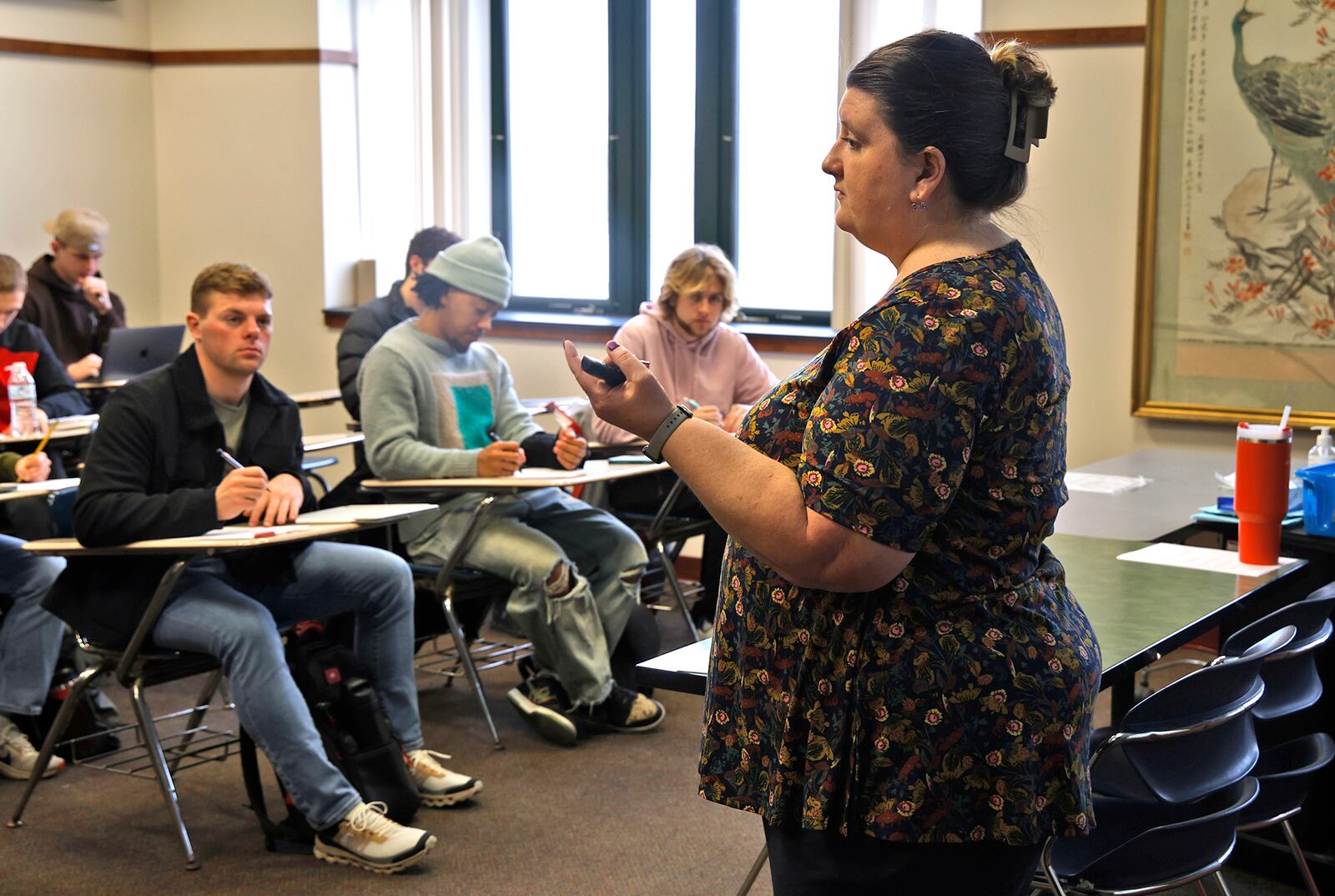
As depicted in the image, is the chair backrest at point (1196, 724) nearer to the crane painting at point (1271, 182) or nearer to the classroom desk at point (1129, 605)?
the classroom desk at point (1129, 605)

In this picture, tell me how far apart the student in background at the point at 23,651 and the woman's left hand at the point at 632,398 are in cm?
265

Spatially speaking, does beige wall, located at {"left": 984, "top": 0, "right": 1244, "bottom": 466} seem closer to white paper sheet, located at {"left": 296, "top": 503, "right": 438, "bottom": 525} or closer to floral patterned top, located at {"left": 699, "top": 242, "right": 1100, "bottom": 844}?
white paper sheet, located at {"left": 296, "top": 503, "right": 438, "bottom": 525}

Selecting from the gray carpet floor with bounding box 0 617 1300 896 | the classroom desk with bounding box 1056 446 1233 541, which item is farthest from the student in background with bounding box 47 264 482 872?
the classroom desk with bounding box 1056 446 1233 541

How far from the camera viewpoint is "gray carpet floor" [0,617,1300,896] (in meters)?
2.96

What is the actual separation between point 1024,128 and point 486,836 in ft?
7.67

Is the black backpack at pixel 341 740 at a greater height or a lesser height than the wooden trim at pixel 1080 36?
lesser

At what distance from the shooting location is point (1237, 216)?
4.51 metres

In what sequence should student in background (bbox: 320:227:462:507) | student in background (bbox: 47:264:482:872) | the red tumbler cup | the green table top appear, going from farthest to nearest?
student in background (bbox: 320:227:462:507), student in background (bbox: 47:264:482:872), the red tumbler cup, the green table top

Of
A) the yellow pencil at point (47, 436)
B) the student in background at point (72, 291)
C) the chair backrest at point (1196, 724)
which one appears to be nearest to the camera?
the chair backrest at point (1196, 724)

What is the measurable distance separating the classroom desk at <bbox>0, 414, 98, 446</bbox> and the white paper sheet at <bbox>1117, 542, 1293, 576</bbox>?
2912 mm

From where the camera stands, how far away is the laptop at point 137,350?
530cm

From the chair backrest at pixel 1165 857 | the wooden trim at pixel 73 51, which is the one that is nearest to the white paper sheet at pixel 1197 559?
the chair backrest at pixel 1165 857

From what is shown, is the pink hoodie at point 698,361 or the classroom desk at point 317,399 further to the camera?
the classroom desk at point 317,399

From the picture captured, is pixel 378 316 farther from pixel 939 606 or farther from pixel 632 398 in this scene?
pixel 939 606
